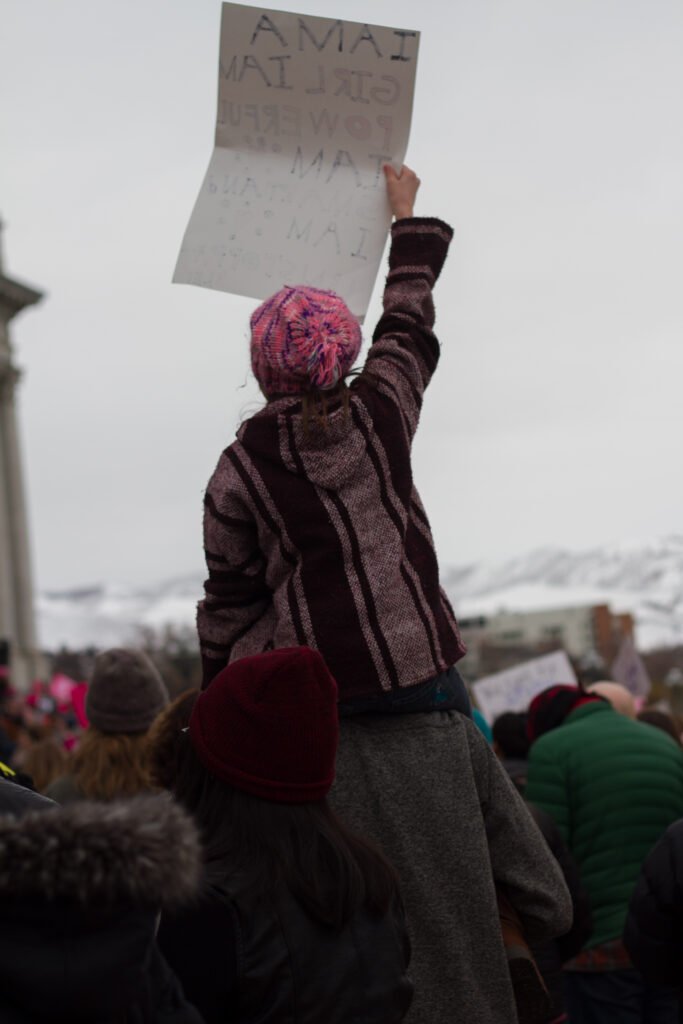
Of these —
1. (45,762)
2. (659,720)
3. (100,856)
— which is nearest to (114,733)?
(45,762)

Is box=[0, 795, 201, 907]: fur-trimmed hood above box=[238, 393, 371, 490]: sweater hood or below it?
below

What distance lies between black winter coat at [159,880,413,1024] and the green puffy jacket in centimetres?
300

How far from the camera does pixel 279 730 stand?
8.46ft

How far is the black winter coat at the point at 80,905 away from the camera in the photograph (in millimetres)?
1781

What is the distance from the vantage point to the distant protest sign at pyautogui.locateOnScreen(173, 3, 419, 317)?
342 centimetres

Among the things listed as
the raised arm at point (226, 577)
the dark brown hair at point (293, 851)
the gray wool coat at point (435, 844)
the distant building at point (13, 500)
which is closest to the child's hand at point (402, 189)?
the raised arm at point (226, 577)

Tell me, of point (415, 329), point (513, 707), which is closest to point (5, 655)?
point (513, 707)

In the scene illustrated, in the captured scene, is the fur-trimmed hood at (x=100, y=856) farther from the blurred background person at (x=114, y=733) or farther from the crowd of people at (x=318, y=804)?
the blurred background person at (x=114, y=733)

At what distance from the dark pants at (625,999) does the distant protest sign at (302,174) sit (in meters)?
3.40

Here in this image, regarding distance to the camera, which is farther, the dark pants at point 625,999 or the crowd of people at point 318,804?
the dark pants at point 625,999

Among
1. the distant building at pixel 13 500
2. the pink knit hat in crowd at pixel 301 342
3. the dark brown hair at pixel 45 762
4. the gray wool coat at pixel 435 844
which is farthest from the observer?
the distant building at pixel 13 500

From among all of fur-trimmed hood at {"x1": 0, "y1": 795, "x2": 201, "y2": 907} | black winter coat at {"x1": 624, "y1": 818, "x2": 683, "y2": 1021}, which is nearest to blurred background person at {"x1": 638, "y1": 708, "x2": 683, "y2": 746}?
black winter coat at {"x1": 624, "y1": 818, "x2": 683, "y2": 1021}

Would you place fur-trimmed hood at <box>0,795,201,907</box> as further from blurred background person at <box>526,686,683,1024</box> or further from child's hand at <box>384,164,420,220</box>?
blurred background person at <box>526,686,683,1024</box>

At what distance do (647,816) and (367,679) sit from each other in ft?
9.68
